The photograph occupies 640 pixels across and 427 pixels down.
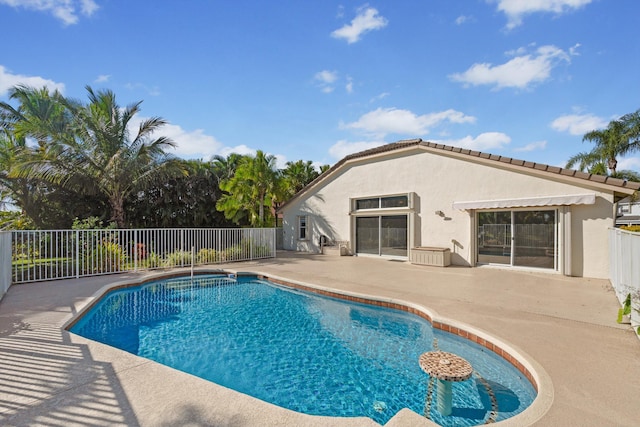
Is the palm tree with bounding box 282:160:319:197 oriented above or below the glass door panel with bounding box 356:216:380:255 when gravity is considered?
above

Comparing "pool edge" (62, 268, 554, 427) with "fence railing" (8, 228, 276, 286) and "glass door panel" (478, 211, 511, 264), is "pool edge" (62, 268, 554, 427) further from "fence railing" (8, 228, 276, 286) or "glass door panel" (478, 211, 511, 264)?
"glass door panel" (478, 211, 511, 264)

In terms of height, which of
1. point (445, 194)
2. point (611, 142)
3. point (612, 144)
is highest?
point (611, 142)

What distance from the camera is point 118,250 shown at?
13.3 m

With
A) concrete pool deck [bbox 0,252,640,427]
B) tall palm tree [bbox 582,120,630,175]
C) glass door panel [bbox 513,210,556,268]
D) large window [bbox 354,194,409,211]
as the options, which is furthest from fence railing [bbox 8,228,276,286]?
tall palm tree [bbox 582,120,630,175]

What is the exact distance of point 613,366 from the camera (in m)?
4.68

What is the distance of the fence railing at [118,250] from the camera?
1139 cm

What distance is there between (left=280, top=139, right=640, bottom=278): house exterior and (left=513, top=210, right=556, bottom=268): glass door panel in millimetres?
35

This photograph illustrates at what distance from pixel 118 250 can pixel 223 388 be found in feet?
39.0

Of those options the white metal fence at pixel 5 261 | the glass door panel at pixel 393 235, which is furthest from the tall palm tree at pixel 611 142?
the white metal fence at pixel 5 261

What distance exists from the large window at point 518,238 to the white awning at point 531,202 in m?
0.62

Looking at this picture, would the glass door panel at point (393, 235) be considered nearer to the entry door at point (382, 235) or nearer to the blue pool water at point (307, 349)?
the entry door at point (382, 235)

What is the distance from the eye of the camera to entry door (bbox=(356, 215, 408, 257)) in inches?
690

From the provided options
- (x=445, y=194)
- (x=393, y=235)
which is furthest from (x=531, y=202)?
(x=393, y=235)

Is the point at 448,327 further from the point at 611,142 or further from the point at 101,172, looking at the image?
the point at 611,142
